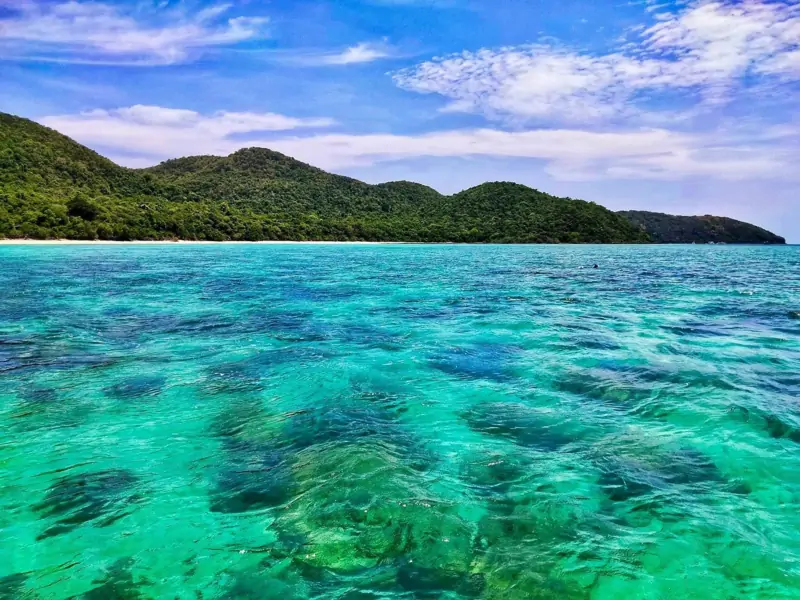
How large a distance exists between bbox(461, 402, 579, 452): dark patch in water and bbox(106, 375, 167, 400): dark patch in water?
A: 573 cm

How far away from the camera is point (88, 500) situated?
5.52 metres

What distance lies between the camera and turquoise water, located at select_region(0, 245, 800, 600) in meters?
4.38

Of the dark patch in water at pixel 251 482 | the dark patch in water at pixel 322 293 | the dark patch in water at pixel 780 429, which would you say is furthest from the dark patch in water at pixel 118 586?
the dark patch in water at pixel 322 293

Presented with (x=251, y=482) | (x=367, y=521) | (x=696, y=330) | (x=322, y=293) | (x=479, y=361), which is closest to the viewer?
(x=367, y=521)

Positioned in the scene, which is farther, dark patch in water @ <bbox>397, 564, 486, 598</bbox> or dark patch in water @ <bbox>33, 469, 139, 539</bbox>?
dark patch in water @ <bbox>33, 469, 139, 539</bbox>

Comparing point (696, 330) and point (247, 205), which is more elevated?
point (247, 205)

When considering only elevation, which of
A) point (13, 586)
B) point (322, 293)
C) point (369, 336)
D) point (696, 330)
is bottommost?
point (13, 586)

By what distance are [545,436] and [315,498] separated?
367cm

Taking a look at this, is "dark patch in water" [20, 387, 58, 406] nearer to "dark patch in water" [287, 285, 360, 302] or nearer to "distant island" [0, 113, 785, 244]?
"dark patch in water" [287, 285, 360, 302]

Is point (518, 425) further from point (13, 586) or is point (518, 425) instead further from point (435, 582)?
point (13, 586)

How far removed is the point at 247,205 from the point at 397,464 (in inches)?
5023

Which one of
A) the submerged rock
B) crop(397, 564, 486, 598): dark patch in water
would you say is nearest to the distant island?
the submerged rock

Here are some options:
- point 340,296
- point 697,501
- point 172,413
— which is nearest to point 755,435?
point 697,501

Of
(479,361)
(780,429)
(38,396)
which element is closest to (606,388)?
(780,429)
